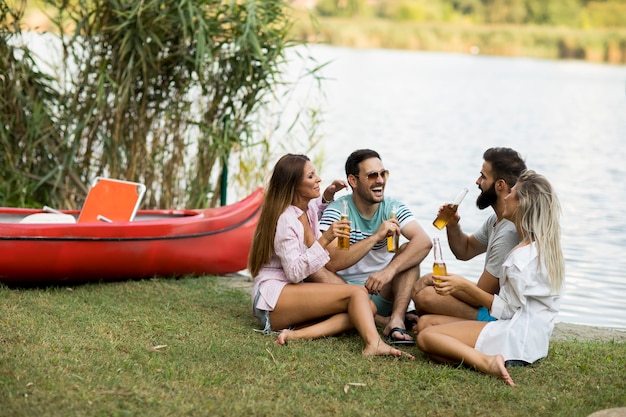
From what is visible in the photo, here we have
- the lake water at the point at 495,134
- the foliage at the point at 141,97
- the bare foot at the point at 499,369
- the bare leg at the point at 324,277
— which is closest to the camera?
the bare foot at the point at 499,369

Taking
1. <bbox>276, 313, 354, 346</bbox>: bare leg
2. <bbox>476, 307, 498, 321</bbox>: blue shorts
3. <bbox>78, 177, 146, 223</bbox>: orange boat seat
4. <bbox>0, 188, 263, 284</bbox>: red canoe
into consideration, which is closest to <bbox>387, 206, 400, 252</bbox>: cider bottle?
<bbox>276, 313, 354, 346</bbox>: bare leg

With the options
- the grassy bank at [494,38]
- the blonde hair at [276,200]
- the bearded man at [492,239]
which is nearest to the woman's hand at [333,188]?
the blonde hair at [276,200]

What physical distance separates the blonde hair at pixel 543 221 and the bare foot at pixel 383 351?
0.71 meters

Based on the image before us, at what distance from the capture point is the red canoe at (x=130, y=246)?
5168 mm

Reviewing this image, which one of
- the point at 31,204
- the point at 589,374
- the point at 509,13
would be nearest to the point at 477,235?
the point at 589,374

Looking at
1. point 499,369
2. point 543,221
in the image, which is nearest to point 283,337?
point 499,369

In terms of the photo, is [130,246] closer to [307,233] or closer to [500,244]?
[307,233]

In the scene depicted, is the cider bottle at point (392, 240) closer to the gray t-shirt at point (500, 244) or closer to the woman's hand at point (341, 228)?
the woman's hand at point (341, 228)

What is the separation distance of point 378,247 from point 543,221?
103 centimetres

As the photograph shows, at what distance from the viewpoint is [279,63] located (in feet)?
22.2

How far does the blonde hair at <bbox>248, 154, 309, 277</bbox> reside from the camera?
447 centimetres

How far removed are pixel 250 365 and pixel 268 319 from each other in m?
0.58

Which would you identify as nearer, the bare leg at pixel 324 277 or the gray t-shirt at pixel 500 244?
the gray t-shirt at pixel 500 244

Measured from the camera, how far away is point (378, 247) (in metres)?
4.77
